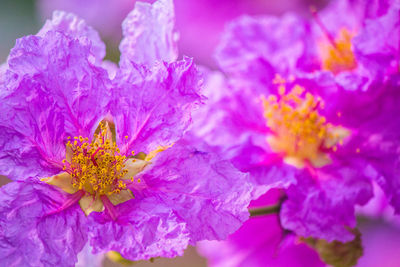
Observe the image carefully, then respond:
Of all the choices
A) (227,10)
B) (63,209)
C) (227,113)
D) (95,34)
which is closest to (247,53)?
(227,113)

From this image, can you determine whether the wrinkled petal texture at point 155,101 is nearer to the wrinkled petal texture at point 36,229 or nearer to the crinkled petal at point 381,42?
the wrinkled petal texture at point 36,229

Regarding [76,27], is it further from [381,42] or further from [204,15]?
[204,15]

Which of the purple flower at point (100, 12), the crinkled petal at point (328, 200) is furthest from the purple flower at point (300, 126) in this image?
the purple flower at point (100, 12)

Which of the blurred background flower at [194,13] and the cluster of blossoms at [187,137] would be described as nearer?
the cluster of blossoms at [187,137]

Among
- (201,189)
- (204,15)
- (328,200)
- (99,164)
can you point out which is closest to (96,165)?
(99,164)

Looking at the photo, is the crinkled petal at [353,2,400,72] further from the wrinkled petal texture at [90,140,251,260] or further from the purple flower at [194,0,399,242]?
the wrinkled petal texture at [90,140,251,260]

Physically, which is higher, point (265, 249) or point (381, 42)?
Result: point (381, 42)

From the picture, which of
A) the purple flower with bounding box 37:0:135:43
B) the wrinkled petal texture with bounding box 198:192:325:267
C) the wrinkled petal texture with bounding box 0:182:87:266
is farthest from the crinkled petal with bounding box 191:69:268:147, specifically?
the purple flower with bounding box 37:0:135:43

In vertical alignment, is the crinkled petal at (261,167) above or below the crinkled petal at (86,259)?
above
